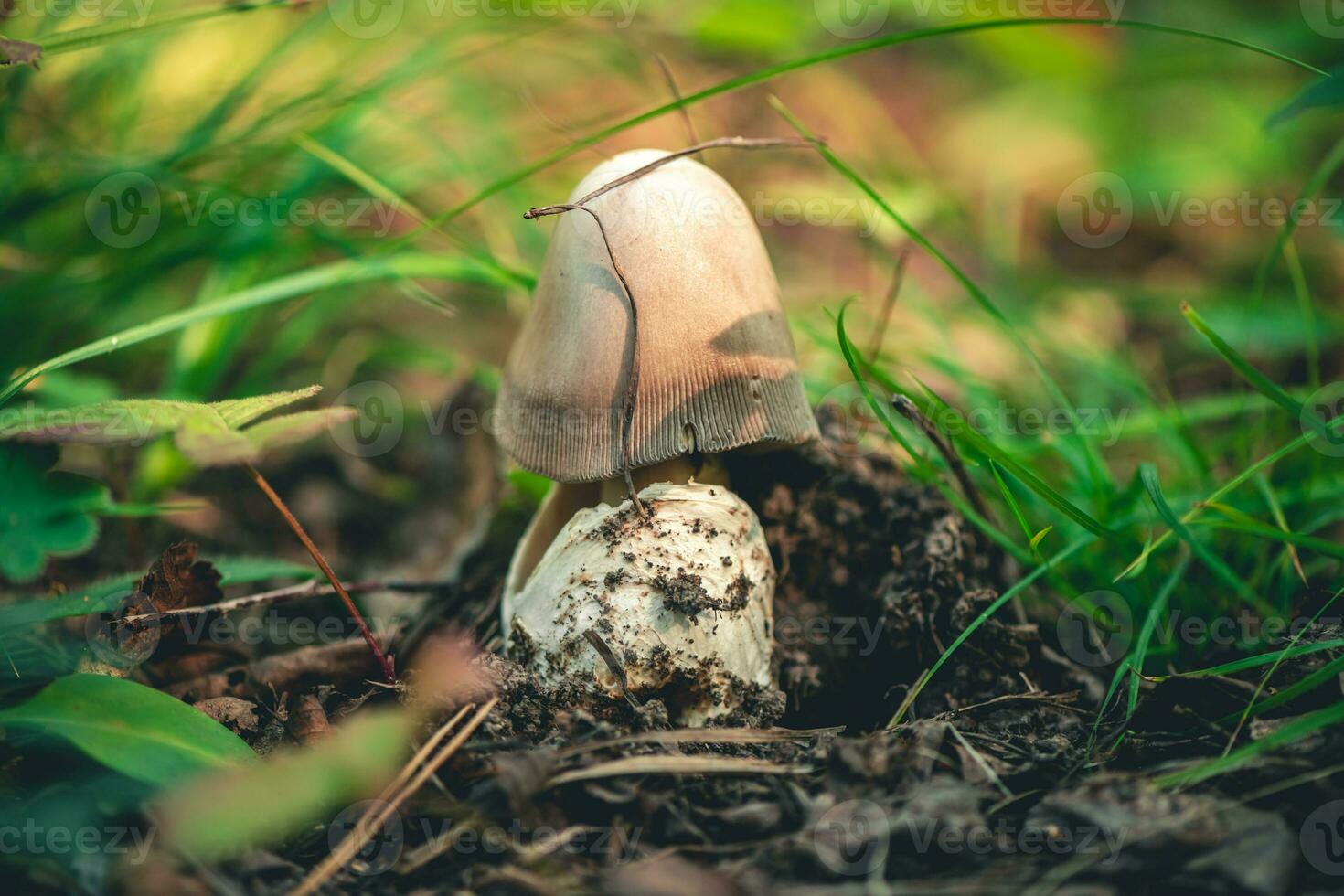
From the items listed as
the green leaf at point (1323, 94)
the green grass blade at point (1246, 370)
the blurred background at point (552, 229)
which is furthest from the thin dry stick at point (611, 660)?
the green leaf at point (1323, 94)

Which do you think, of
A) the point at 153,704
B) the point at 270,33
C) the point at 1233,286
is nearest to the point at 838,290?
the point at 1233,286

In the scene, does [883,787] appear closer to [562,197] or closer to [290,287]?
[290,287]

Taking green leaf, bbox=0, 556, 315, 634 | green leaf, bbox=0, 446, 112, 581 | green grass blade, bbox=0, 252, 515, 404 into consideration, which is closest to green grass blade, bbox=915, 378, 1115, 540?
green grass blade, bbox=0, 252, 515, 404

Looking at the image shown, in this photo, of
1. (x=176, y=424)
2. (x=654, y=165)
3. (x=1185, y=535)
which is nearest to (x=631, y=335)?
(x=654, y=165)

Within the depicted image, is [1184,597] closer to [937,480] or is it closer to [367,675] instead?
[937,480]

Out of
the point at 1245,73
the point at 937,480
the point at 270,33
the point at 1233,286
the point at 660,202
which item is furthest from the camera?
the point at 1245,73

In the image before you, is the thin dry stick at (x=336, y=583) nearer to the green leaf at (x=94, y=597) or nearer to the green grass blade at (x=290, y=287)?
the green leaf at (x=94, y=597)
